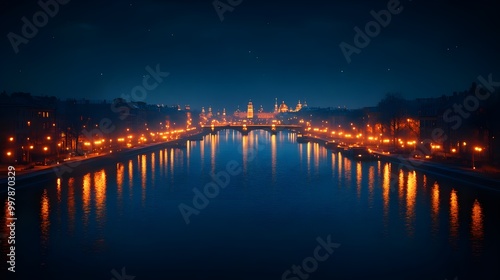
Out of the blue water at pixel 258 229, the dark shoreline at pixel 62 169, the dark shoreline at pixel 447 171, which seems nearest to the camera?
the blue water at pixel 258 229

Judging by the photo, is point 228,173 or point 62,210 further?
point 228,173

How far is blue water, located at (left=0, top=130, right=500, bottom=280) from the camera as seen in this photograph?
15.3m

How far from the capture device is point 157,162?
4878cm

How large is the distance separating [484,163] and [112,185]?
2712 centimetres

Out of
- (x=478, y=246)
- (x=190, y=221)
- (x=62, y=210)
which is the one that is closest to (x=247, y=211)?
(x=190, y=221)

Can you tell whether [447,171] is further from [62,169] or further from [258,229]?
[62,169]

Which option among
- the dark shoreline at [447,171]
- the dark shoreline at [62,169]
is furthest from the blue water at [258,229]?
the dark shoreline at [62,169]

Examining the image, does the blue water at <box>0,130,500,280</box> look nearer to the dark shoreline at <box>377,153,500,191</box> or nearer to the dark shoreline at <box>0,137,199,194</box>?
the dark shoreline at <box>377,153,500,191</box>

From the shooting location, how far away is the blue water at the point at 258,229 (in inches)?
602

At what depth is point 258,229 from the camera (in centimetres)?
2033

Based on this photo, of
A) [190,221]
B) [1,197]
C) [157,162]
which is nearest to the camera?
[190,221]

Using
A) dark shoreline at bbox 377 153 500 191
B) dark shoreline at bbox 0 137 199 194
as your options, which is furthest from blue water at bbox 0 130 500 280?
dark shoreline at bbox 0 137 199 194

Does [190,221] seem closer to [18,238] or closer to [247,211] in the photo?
[247,211]

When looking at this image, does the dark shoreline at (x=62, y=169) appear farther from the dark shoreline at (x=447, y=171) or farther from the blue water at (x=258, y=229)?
the dark shoreline at (x=447, y=171)
